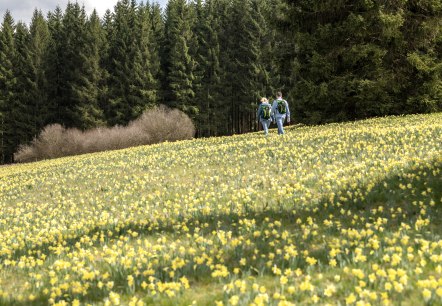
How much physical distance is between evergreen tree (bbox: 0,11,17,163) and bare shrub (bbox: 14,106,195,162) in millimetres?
15881

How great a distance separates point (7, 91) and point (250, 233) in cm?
6142

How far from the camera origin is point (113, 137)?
42281 mm

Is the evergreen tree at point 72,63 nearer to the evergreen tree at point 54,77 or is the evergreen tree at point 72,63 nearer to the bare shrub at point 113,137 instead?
the evergreen tree at point 54,77

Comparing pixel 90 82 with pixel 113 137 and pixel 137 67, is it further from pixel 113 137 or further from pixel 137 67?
pixel 113 137

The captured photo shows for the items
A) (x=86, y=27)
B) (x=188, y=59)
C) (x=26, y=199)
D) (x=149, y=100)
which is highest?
(x=86, y=27)

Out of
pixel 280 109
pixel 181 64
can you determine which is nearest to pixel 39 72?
pixel 181 64

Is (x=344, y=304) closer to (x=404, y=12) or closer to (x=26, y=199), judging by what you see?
(x=26, y=199)

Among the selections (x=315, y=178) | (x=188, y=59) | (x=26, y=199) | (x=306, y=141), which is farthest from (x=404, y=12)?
(x=188, y=59)

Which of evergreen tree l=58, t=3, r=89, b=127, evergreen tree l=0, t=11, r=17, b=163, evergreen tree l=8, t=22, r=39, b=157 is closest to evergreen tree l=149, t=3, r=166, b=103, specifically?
evergreen tree l=58, t=3, r=89, b=127

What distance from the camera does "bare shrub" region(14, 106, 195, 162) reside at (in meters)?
41.1

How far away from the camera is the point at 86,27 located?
6069 centimetres

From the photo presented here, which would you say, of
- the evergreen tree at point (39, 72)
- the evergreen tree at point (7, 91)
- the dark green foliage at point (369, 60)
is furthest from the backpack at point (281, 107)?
the evergreen tree at point (7, 91)

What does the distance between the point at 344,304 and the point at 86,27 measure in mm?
63322

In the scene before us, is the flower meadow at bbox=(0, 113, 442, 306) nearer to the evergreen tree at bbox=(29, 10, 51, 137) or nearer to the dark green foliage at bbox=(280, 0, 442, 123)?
the dark green foliage at bbox=(280, 0, 442, 123)
